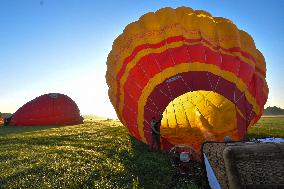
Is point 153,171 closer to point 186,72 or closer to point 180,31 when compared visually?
point 186,72

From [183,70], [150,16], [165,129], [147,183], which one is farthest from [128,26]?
[147,183]

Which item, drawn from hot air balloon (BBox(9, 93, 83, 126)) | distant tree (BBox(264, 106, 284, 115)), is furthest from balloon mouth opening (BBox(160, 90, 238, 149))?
distant tree (BBox(264, 106, 284, 115))

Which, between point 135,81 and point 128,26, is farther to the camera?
point 128,26

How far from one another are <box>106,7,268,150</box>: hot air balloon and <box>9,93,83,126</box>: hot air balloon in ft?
56.3

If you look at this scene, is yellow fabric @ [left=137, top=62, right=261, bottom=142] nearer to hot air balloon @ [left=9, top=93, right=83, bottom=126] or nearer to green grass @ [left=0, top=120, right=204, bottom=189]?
green grass @ [left=0, top=120, right=204, bottom=189]

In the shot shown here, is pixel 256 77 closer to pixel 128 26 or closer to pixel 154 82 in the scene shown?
pixel 154 82

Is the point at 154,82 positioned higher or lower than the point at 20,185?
higher

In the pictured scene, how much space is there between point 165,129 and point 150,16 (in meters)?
4.31

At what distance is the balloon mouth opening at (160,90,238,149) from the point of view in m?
11.7

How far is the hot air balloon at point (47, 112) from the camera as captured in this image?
92.3 feet

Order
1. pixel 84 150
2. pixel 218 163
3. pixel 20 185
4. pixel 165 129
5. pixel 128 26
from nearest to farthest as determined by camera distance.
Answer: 1. pixel 218 163
2. pixel 20 185
3. pixel 84 150
4. pixel 128 26
5. pixel 165 129

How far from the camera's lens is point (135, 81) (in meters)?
11.5

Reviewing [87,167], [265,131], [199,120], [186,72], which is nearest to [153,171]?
[87,167]

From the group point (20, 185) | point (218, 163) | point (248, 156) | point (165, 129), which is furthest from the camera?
point (165, 129)
